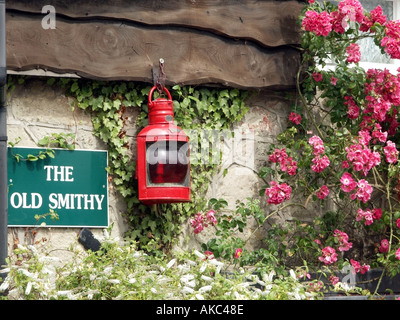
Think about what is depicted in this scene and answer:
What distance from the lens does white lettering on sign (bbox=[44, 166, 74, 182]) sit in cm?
454

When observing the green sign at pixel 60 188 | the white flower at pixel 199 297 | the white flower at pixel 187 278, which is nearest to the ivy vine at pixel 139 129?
the green sign at pixel 60 188

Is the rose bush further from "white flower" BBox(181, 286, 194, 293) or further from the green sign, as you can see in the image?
"white flower" BBox(181, 286, 194, 293)

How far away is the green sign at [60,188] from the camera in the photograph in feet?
14.6

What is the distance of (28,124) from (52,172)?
31cm

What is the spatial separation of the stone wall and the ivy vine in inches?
2.1

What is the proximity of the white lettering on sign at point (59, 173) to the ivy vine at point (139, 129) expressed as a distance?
240 millimetres

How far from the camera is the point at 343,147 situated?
16.3 feet

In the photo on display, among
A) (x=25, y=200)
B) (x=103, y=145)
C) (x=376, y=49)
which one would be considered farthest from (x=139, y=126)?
(x=376, y=49)

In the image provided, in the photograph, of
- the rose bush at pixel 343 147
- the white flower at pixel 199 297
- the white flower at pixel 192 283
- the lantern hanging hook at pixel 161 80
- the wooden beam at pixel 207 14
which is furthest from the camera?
the rose bush at pixel 343 147

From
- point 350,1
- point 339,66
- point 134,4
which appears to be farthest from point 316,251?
point 134,4

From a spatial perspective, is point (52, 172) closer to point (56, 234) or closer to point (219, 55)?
point (56, 234)

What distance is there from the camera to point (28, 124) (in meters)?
4.56

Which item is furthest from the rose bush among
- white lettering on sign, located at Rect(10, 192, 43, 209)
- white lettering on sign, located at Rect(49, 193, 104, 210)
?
white lettering on sign, located at Rect(10, 192, 43, 209)

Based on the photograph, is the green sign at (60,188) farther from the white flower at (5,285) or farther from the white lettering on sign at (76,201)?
the white flower at (5,285)
